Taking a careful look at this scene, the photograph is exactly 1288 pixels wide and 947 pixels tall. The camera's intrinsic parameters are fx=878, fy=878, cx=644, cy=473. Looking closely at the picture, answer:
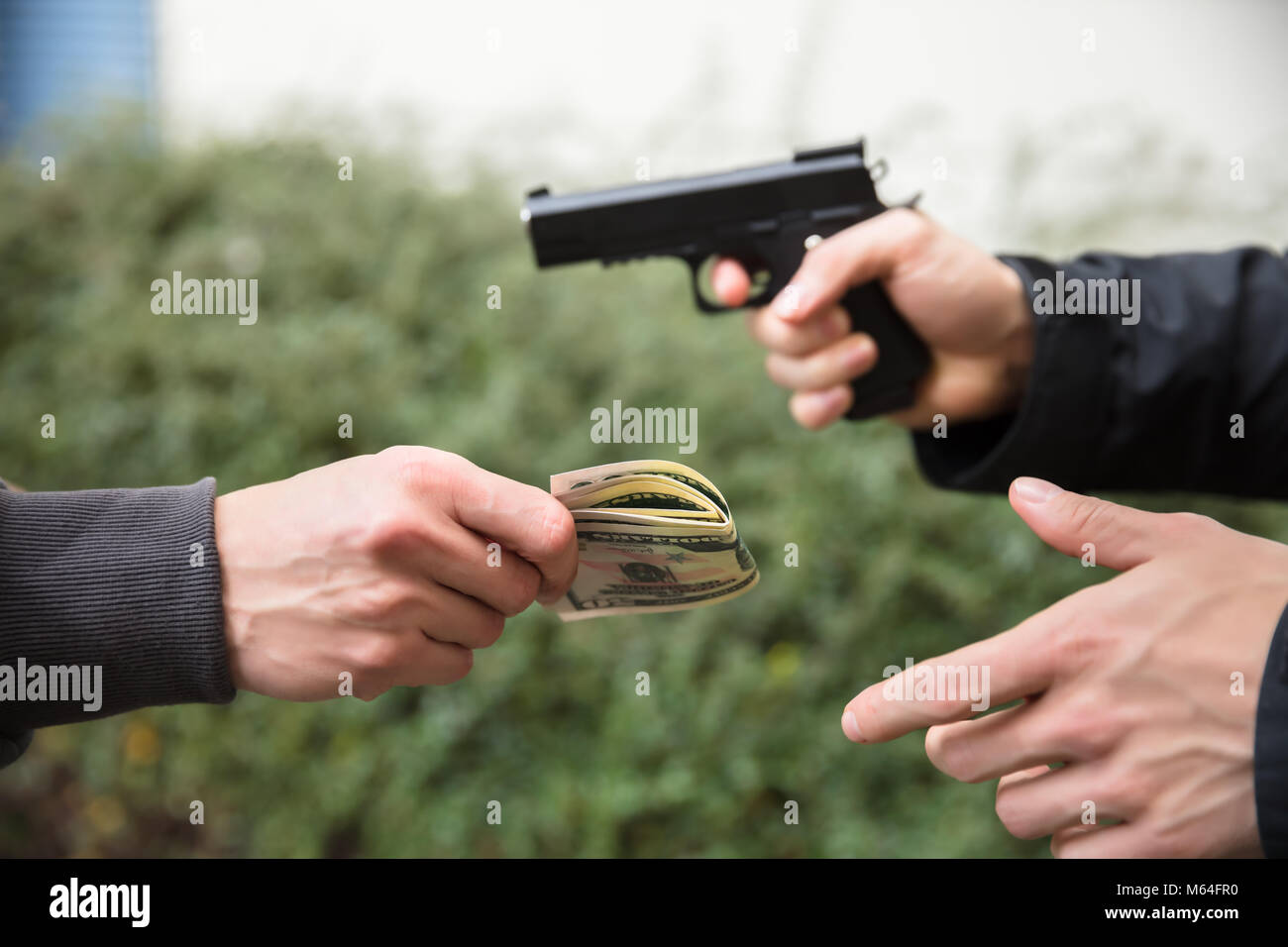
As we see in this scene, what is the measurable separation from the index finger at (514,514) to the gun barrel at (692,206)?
1.04 metres

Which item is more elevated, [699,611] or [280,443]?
[280,443]

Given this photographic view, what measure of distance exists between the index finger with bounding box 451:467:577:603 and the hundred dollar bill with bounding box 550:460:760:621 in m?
0.03

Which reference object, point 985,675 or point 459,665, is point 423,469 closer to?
point 459,665

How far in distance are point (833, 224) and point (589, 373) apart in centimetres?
109

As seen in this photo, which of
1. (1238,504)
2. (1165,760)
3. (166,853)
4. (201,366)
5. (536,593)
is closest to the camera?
(1165,760)

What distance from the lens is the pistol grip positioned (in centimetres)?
189

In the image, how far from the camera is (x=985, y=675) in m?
0.79

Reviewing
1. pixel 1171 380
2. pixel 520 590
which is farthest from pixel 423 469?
pixel 1171 380

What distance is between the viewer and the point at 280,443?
279 centimetres

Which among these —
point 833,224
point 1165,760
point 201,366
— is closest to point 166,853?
point 201,366
